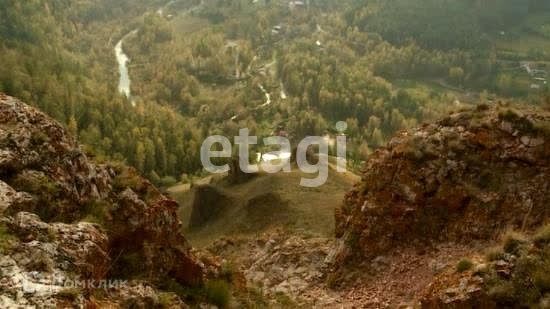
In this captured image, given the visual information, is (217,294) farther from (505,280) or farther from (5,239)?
(505,280)

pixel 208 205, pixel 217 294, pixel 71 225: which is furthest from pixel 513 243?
pixel 208 205

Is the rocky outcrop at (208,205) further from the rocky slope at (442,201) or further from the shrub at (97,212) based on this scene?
the shrub at (97,212)

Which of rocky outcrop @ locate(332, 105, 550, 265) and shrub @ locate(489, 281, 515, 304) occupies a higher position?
shrub @ locate(489, 281, 515, 304)

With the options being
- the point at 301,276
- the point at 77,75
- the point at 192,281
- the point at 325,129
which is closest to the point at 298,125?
the point at 325,129

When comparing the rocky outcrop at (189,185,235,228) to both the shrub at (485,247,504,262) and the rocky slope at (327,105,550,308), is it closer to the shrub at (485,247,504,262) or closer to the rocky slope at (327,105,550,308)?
the rocky slope at (327,105,550,308)
